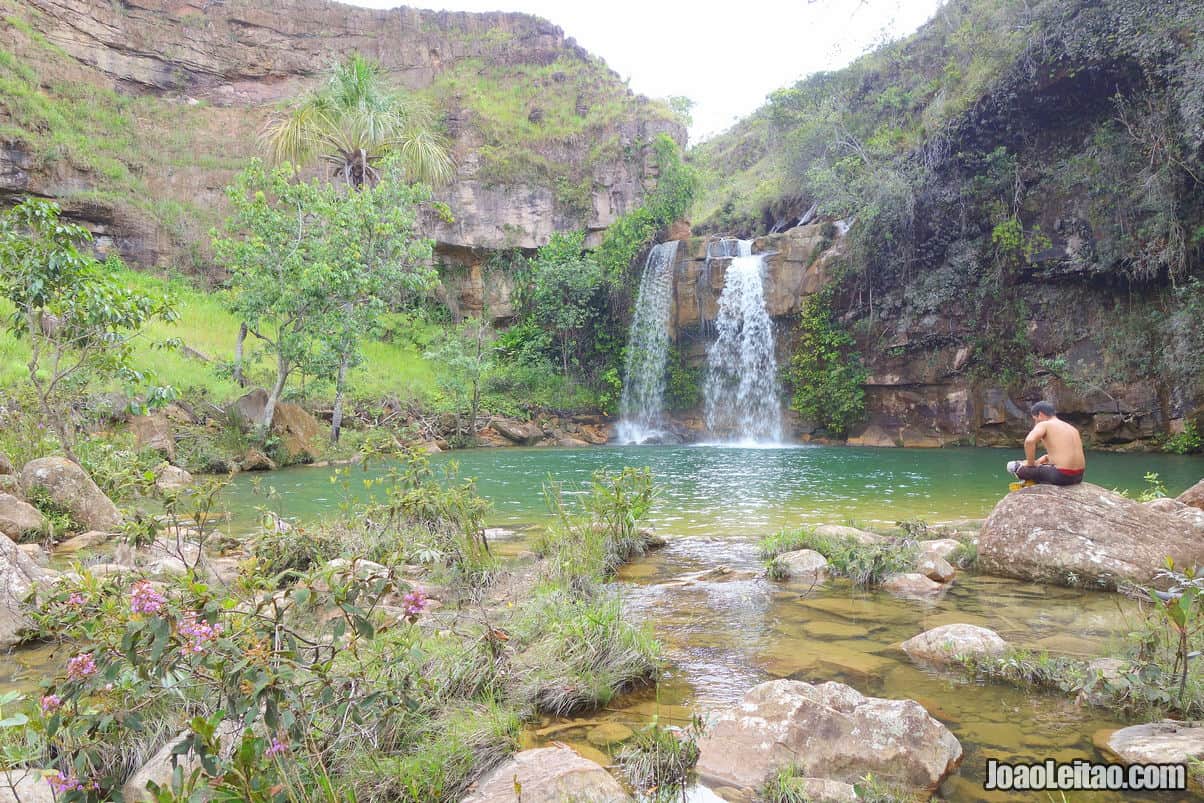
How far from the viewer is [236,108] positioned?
27859 millimetres

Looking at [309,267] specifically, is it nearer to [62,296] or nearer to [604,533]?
[62,296]

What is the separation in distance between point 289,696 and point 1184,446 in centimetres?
1807

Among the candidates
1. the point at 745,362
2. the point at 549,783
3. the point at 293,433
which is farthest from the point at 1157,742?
the point at 745,362

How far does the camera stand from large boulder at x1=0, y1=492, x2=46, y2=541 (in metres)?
5.62

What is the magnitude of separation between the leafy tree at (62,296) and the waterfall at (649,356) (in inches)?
626

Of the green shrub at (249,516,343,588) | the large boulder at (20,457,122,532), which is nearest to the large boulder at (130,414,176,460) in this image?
the large boulder at (20,457,122,532)

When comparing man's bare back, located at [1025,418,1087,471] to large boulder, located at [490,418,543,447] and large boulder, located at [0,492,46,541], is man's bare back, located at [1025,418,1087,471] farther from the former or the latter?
large boulder, located at [490,418,543,447]

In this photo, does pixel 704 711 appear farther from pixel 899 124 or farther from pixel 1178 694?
pixel 899 124

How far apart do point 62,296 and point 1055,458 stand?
923cm

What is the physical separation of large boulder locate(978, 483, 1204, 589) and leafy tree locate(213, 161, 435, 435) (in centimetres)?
1206

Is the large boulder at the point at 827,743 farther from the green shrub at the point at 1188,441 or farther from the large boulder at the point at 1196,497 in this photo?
the green shrub at the point at 1188,441

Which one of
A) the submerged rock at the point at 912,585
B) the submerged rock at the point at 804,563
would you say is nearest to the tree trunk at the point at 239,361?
the submerged rock at the point at 804,563

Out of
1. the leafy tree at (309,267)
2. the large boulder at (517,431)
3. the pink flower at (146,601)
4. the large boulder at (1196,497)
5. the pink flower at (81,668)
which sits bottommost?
the large boulder at (517,431)

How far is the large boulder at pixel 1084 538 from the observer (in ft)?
14.6
